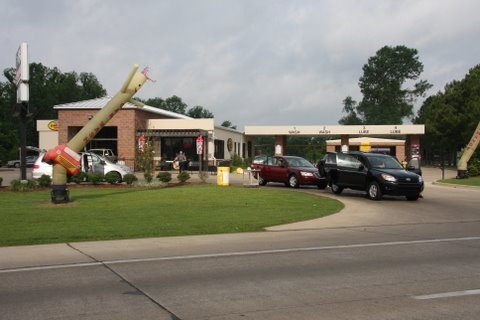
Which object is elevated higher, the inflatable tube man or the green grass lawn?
the inflatable tube man

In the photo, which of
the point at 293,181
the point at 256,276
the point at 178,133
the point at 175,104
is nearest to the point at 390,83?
the point at 175,104

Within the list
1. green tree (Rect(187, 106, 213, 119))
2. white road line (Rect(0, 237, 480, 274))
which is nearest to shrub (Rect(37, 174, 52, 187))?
→ white road line (Rect(0, 237, 480, 274))

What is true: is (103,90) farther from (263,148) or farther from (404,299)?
(404,299)

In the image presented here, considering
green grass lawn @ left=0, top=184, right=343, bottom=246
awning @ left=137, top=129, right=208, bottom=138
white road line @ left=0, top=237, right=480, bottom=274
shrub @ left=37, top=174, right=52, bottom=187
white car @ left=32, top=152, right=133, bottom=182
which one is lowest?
white road line @ left=0, top=237, right=480, bottom=274

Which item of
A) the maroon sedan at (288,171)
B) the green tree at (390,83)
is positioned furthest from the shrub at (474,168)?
the green tree at (390,83)

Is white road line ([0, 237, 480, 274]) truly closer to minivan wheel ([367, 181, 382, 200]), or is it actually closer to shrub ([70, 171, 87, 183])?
minivan wheel ([367, 181, 382, 200])

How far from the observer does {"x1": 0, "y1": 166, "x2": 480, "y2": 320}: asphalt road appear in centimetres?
638


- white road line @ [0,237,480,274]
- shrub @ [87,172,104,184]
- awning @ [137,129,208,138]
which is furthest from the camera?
awning @ [137,129,208,138]

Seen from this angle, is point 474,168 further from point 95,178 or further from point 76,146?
point 76,146

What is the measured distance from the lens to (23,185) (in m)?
23.1

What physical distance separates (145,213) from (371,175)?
29.3 ft

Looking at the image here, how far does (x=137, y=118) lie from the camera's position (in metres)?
47.7

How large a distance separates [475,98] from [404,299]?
5776 centimetres

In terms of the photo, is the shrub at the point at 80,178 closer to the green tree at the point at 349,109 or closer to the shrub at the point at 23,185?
the shrub at the point at 23,185
